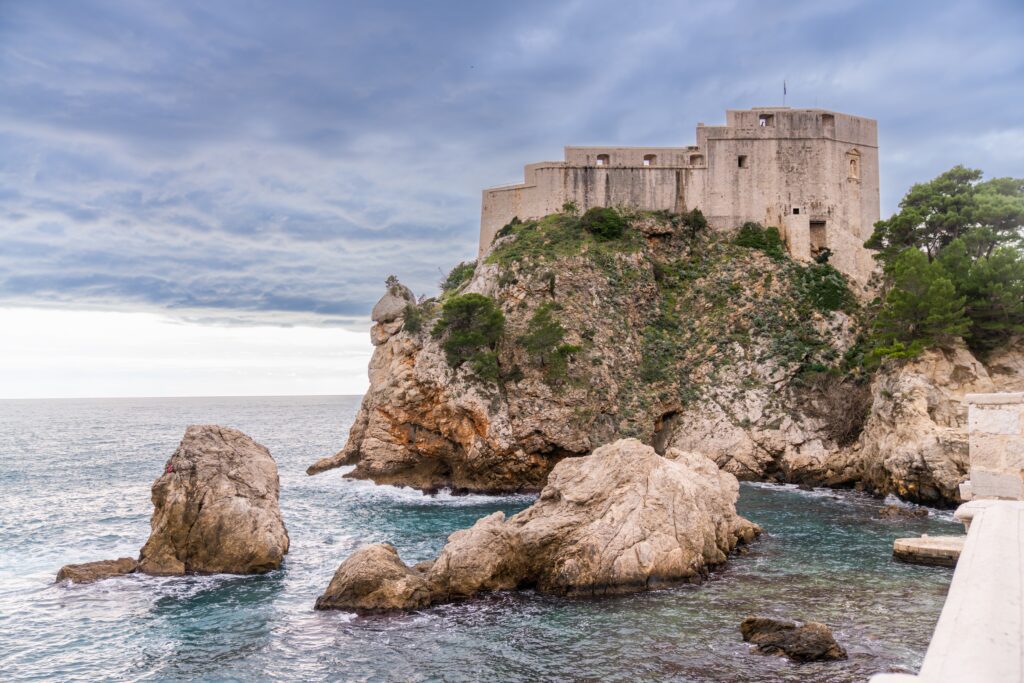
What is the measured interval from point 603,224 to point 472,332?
1435cm

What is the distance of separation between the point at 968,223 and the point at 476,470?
96.5ft

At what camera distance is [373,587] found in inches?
695

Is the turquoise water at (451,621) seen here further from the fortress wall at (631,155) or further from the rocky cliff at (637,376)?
the fortress wall at (631,155)

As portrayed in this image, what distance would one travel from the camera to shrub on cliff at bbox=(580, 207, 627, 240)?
47.7 m

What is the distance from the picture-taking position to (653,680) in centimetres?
1323

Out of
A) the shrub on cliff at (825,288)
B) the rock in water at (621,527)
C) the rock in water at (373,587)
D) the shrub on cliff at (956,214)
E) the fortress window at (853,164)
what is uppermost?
the fortress window at (853,164)

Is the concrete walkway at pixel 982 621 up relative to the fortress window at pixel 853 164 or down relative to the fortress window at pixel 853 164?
down

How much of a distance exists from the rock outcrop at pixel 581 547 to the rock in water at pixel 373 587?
25 mm

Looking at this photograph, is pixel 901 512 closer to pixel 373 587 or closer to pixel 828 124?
pixel 373 587

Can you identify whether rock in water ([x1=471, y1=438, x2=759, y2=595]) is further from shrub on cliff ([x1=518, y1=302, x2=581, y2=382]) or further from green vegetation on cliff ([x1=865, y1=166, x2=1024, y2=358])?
green vegetation on cliff ([x1=865, y1=166, x2=1024, y2=358])

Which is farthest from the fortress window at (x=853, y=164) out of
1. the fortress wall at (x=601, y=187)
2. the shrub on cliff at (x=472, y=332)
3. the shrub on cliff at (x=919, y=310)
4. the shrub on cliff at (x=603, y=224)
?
the shrub on cliff at (x=472, y=332)

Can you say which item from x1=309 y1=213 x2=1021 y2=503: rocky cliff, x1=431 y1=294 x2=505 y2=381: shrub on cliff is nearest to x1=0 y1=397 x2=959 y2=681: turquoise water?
x1=309 y1=213 x2=1021 y2=503: rocky cliff

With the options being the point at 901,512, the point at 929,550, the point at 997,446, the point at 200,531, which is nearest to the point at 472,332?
the point at 200,531

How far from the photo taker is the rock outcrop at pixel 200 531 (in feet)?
69.6
